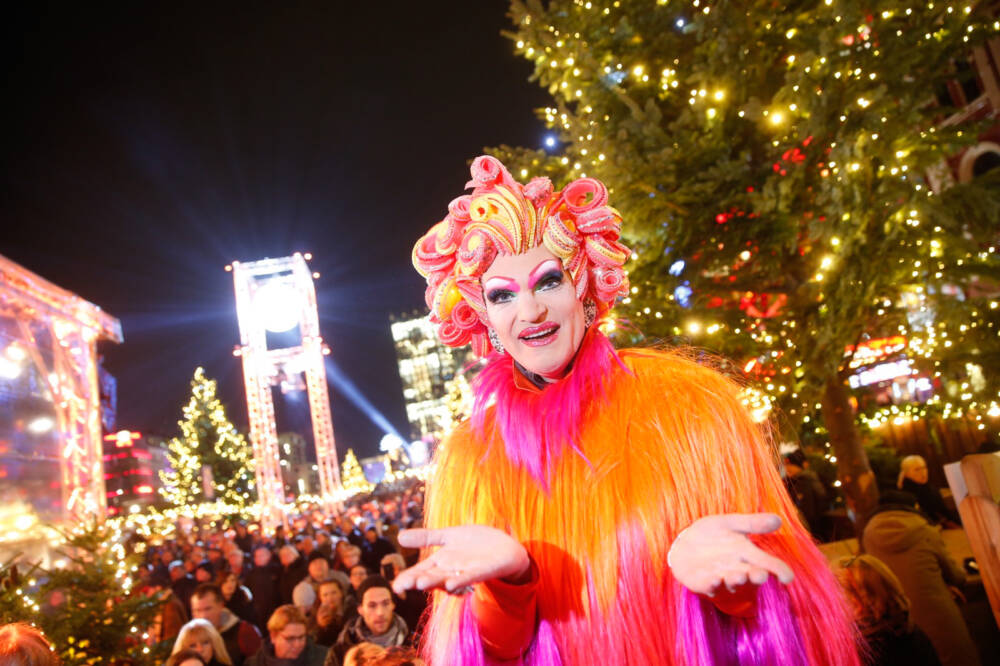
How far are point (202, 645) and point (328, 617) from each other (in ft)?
3.40

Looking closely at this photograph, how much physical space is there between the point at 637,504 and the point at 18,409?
40.4ft

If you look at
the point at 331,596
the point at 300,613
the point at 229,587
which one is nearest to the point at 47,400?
the point at 229,587

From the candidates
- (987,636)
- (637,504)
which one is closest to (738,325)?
(987,636)

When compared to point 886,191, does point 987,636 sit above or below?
below

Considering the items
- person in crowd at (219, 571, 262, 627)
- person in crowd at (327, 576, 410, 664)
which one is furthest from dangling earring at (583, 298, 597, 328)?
person in crowd at (219, 571, 262, 627)

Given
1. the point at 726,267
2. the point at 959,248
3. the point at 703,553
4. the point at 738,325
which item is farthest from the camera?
the point at 726,267

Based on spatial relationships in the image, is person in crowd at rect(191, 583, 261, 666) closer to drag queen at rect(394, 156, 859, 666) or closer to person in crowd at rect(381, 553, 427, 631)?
person in crowd at rect(381, 553, 427, 631)

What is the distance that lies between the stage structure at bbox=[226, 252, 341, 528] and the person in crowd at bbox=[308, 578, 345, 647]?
22904 millimetres

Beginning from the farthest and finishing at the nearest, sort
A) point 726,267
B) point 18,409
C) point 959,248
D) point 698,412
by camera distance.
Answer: point 18,409 < point 726,267 < point 959,248 < point 698,412

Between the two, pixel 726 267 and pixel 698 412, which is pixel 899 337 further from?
pixel 698 412

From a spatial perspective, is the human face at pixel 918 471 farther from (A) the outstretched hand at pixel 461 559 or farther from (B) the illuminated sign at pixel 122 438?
(B) the illuminated sign at pixel 122 438

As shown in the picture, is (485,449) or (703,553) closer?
(703,553)

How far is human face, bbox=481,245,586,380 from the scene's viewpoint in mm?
2080

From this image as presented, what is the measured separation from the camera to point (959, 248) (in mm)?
4969
